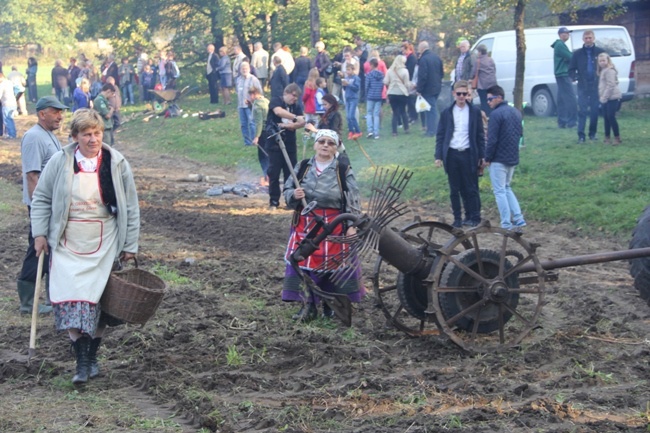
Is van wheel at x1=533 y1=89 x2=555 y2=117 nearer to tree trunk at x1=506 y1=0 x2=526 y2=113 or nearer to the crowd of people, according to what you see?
the crowd of people

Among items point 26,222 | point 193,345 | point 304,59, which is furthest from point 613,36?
point 193,345

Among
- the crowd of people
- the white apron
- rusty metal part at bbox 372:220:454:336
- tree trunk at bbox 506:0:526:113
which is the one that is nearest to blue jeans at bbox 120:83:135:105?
the crowd of people

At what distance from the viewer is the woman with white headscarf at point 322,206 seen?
25.7ft

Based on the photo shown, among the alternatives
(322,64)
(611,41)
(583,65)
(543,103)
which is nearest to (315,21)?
(322,64)

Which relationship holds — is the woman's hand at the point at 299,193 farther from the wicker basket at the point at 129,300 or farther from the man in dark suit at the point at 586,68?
the man in dark suit at the point at 586,68

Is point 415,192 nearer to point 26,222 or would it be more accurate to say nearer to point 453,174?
point 453,174

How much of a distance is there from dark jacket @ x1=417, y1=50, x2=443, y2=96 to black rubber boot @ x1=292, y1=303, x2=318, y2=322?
1229cm

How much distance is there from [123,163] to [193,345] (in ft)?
5.68

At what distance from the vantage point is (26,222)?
44.5 ft

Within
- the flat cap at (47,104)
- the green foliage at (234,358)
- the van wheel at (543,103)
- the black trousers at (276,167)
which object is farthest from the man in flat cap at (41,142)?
the van wheel at (543,103)

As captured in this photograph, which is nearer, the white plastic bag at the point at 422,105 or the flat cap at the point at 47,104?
the flat cap at the point at 47,104

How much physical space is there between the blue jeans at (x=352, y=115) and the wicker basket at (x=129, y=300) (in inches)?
569

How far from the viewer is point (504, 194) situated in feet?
39.7

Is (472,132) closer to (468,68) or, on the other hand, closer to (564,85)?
(468,68)
